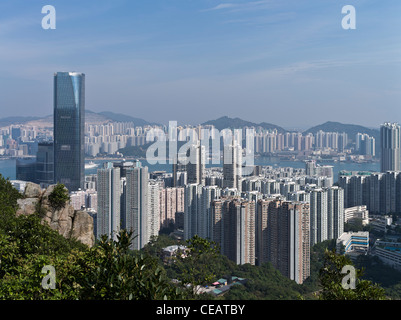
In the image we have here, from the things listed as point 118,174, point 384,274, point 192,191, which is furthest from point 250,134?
point 384,274

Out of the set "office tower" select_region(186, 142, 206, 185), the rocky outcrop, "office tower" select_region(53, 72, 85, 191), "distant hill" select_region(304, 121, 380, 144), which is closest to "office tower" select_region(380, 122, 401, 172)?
"distant hill" select_region(304, 121, 380, 144)

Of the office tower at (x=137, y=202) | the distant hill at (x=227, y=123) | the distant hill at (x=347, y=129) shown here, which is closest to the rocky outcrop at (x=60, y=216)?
the office tower at (x=137, y=202)

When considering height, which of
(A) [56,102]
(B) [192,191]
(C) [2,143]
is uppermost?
(A) [56,102]

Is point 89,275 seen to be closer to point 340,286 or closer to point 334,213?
point 340,286

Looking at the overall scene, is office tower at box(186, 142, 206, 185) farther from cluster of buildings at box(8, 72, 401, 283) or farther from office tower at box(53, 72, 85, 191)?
office tower at box(53, 72, 85, 191)

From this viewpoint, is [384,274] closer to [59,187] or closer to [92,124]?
[59,187]

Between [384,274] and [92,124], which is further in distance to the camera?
[92,124]
